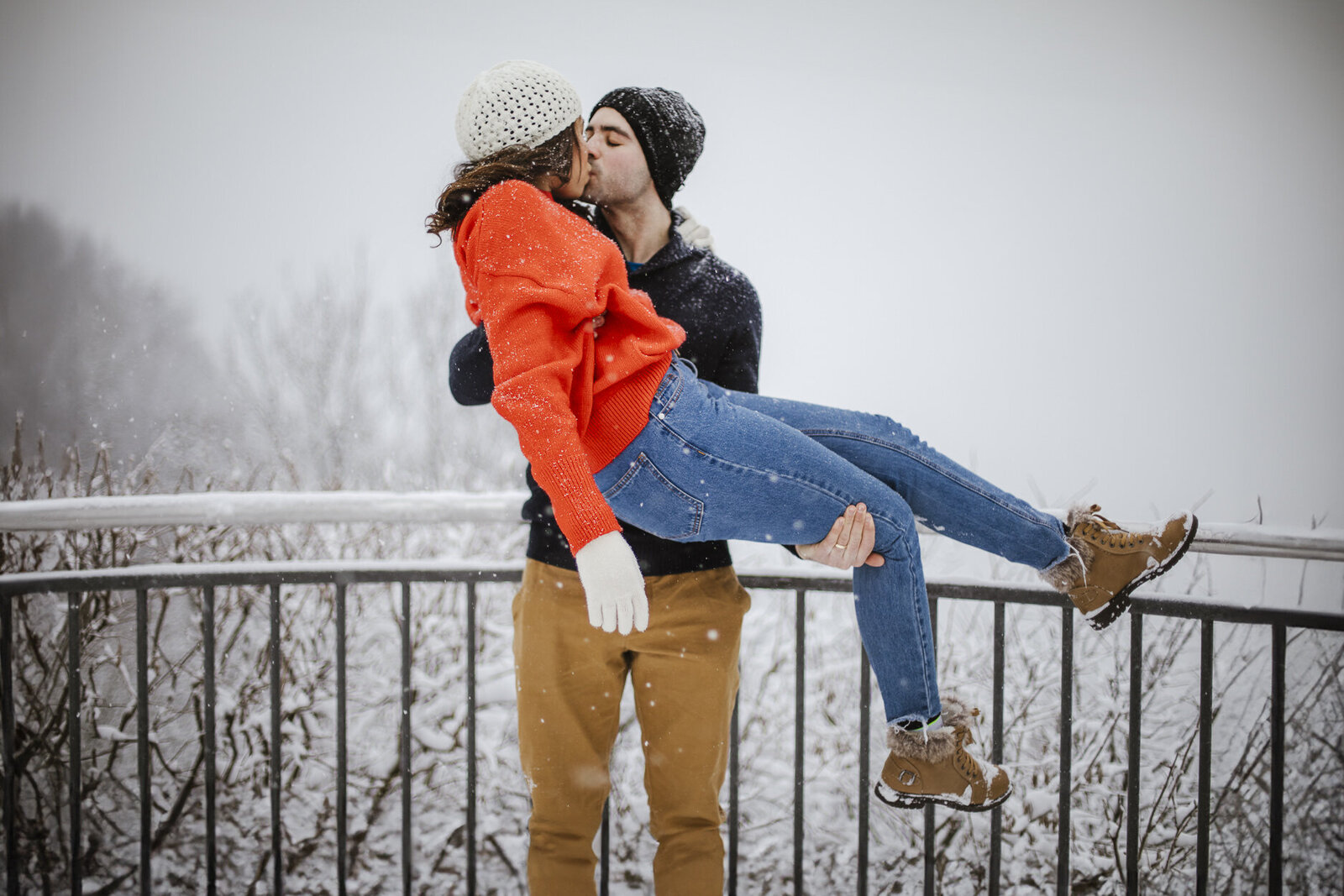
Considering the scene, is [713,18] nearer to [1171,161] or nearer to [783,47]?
[783,47]

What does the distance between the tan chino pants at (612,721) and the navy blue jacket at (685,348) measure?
0.06m

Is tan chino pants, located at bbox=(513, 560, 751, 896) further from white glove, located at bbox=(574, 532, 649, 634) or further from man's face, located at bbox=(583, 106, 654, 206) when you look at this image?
man's face, located at bbox=(583, 106, 654, 206)

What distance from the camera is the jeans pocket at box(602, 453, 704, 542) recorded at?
3.53 feet

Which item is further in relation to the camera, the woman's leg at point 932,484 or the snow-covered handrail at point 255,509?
the snow-covered handrail at point 255,509

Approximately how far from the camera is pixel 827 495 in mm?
1085

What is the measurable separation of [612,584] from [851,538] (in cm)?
43

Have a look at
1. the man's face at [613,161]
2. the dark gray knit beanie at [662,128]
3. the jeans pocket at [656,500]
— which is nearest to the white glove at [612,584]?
the jeans pocket at [656,500]

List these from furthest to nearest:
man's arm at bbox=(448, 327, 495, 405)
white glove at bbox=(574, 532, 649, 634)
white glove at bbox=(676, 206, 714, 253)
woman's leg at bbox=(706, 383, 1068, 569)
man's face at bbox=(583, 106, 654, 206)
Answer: white glove at bbox=(676, 206, 714, 253), man's face at bbox=(583, 106, 654, 206), man's arm at bbox=(448, 327, 495, 405), woman's leg at bbox=(706, 383, 1068, 569), white glove at bbox=(574, 532, 649, 634)

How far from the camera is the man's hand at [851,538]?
1.08 metres

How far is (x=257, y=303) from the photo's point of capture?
4.76m

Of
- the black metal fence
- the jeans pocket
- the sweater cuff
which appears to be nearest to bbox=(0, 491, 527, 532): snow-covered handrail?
the black metal fence

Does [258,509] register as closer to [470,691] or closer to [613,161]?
[470,691]

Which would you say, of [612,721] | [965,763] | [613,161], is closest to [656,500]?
[612,721]

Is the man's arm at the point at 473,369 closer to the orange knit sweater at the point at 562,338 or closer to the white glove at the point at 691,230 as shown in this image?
the orange knit sweater at the point at 562,338
